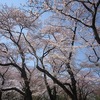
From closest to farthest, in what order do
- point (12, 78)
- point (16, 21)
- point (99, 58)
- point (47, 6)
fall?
point (47, 6) < point (99, 58) < point (16, 21) < point (12, 78)

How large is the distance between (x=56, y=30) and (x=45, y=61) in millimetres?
3348

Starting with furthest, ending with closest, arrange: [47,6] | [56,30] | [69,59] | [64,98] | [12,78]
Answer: [64,98], [12,78], [56,30], [69,59], [47,6]

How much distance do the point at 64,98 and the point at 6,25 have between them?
2279 centimetres

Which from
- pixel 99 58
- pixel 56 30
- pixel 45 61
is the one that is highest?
pixel 56 30

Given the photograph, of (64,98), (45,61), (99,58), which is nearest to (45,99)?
(64,98)

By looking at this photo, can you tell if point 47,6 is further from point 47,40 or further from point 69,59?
point 47,40

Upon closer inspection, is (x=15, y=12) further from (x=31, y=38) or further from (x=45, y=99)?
(x=45, y=99)

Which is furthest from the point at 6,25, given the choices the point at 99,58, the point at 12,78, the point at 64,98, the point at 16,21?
the point at 64,98

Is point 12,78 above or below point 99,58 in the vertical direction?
above

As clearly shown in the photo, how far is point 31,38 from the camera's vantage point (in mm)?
22594

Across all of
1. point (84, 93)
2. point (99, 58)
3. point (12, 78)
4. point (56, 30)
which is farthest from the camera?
point (12, 78)

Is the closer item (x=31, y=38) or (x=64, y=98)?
(x=31, y=38)

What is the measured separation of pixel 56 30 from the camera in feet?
71.1

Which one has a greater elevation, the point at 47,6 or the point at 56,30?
the point at 56,30
